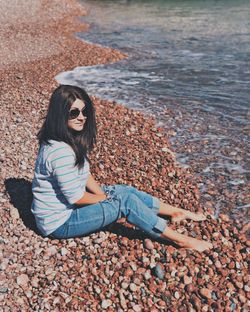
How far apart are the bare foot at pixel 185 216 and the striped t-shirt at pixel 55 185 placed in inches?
71.2

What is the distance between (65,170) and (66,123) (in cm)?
67

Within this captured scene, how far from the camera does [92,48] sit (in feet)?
76.4

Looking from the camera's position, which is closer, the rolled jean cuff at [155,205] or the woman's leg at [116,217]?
the woman's leg at [116,217]

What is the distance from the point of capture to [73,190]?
581 centimetres

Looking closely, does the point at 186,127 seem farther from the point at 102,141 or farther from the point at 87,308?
the point at 87,308

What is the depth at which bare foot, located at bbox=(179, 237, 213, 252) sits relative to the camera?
6.29m

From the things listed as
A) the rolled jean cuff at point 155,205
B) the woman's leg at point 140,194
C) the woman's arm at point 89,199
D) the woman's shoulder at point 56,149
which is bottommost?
the rolled jean cuff at point 155,205

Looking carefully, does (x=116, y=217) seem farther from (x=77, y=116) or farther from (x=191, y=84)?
(x=191, y=84)

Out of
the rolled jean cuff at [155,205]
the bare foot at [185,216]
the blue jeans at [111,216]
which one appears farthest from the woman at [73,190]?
the bare foot at [185,216]

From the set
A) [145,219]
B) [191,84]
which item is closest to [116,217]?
[145,219]

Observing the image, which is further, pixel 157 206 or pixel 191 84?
pixel 191 84

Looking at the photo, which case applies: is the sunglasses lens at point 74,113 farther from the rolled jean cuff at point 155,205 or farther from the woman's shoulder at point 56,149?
the rolled jean cuff at point 155,205

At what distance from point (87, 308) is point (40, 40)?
890 inches

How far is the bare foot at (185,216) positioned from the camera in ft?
22.9
